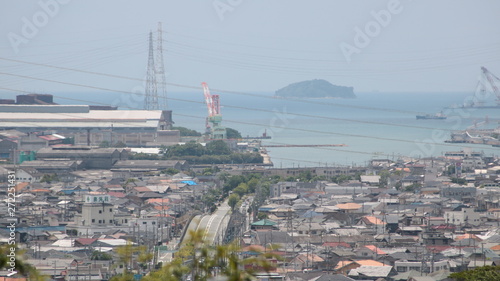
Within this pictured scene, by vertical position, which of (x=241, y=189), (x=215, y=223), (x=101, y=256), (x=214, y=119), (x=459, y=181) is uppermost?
(x=214, y=119)

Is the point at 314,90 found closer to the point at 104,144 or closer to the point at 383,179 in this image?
the point at 104,144

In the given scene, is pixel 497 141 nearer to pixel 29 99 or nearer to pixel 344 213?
pixel 29 99

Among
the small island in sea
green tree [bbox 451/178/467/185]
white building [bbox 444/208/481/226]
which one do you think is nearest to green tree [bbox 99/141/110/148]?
green tree [bbox 451/178/467/185]

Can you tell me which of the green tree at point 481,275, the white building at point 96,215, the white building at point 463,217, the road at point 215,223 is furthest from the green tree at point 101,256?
the white building at point 463,217

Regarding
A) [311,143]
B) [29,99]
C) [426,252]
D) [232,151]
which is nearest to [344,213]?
[426,252]

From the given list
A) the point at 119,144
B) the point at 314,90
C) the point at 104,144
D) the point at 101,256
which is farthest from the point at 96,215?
the point at 314,90

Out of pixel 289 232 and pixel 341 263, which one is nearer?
pixel 341 263
